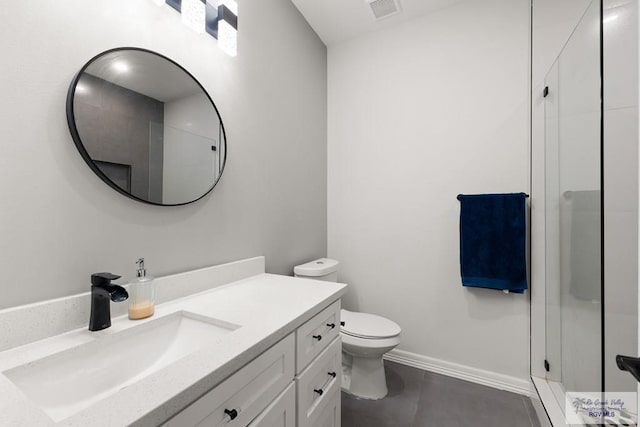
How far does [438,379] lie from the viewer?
6.12 feet

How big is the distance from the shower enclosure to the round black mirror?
5.02 feet

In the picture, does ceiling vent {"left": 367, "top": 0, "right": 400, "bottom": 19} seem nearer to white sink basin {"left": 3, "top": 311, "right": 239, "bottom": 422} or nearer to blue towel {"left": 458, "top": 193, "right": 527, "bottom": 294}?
blue towel {"left": 458, "top": 193, "right": 527, "bottom": 294}

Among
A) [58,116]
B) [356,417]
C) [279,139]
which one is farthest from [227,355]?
[279,139]

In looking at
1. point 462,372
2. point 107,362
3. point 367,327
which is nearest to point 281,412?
point 107,362

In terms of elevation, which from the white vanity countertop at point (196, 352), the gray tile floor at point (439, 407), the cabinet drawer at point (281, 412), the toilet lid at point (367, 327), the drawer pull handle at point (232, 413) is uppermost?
the white vanity countertop at point (196, 352)

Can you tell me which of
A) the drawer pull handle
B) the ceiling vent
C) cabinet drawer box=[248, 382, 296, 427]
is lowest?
cabinet drawer box=[248, 382, 296, 427]

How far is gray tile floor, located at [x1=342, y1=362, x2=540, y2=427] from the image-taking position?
1.49 meters

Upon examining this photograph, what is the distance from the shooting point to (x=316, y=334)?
40.7 inches

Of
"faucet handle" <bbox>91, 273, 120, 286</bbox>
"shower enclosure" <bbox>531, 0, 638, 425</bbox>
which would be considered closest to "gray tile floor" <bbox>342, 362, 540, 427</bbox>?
"shower enclosure" <bbox>531, 0, 638, 425</bbox>

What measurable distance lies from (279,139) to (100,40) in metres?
0.99

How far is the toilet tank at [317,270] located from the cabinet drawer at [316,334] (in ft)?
1.94

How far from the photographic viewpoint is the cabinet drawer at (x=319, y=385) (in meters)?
0.94

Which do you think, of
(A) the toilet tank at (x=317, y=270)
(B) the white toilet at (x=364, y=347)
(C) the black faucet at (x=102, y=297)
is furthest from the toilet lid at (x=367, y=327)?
(C) the black faucet at (x=102, y=297)

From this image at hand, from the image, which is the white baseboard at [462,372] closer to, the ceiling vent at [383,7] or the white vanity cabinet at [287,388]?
the white vanity cabinet at [287,388]
